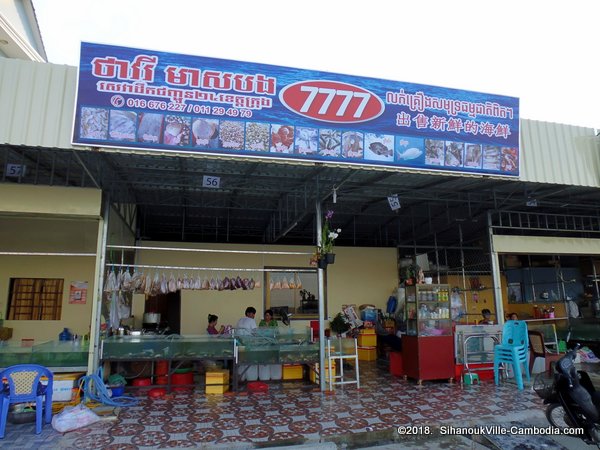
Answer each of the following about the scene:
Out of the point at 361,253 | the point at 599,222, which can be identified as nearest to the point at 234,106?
the point at 361,253

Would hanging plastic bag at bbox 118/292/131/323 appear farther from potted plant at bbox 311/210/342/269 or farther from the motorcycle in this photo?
the motorcycle

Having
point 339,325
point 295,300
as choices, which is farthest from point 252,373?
point 295,300

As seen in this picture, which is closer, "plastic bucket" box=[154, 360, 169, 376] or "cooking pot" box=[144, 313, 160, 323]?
"plastic bucket" box=[154, 360, 169, 376]

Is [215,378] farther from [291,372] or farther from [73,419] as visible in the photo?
[73,419]

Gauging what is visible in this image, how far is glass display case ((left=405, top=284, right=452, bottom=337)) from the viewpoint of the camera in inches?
323

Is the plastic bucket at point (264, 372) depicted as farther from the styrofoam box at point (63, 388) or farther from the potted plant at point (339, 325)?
the potted plant at point (339, 325)

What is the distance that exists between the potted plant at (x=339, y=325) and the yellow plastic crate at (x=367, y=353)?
2.50 ft

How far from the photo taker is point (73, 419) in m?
5.42

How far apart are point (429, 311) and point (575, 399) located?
144 inches

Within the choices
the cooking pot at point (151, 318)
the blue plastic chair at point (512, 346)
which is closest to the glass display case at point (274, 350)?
the blue plastic chair at point (512, 346)

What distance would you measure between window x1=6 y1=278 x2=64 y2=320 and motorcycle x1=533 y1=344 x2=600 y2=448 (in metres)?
9.87

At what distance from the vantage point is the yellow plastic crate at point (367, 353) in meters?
11.2

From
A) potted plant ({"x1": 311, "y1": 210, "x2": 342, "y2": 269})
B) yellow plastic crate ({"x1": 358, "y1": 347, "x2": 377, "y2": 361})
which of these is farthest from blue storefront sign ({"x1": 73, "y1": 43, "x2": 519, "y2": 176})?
yellow plastic crate ({"x1": 358, "y1": 347, "x2": 377, "y2": 361})

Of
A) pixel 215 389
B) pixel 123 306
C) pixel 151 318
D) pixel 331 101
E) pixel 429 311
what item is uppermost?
pixel 331 101
